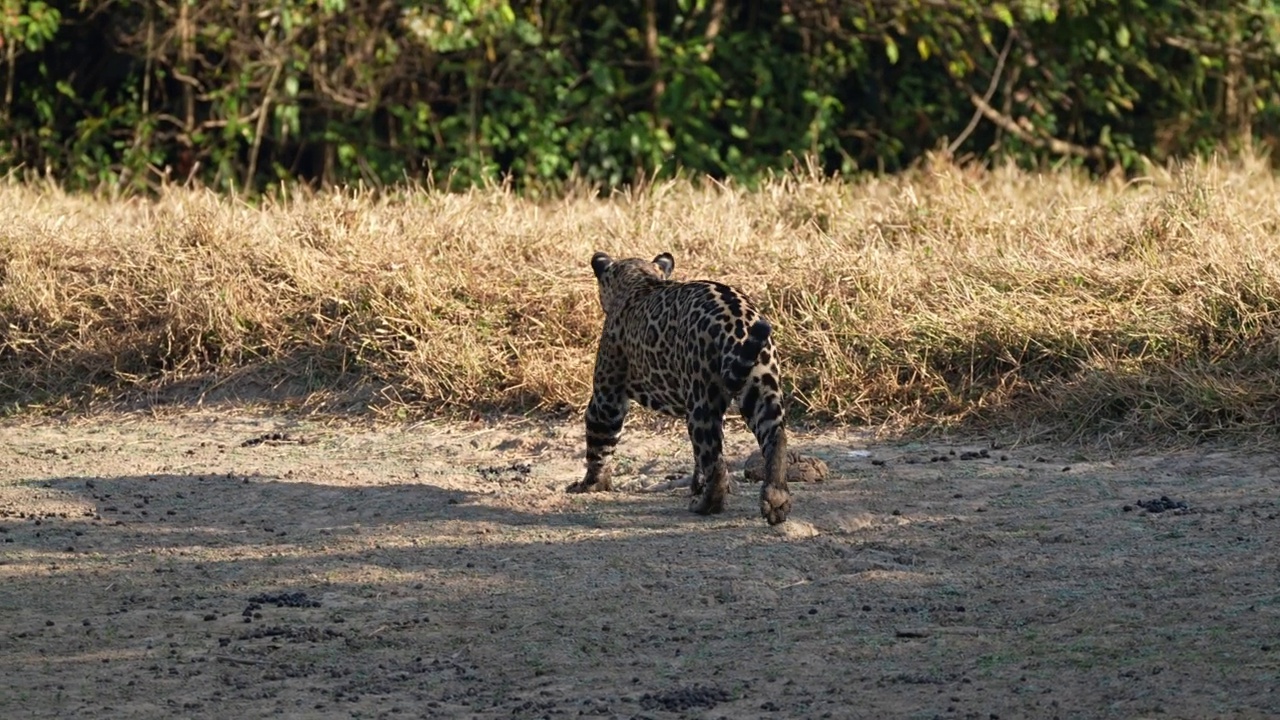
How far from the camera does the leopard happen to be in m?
5.99

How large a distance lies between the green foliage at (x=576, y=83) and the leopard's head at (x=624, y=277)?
5378mm

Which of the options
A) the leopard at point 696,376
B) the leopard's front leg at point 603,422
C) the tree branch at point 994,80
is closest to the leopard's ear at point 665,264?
the leopard at point 696,376

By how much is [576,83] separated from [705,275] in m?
4.82

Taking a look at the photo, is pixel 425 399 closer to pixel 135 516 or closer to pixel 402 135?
pixel 135 516

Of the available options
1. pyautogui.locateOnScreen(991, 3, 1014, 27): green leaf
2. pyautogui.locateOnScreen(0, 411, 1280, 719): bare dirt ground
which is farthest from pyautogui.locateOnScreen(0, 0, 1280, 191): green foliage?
pyautogui.locateOnScreen(0, 411, 1280, 719): bare dirt ground

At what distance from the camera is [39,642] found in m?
5.10

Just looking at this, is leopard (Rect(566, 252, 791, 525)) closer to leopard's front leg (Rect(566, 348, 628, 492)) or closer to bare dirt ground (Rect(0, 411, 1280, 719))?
leopard's front leg (Rect(566, 348, 628, 492))

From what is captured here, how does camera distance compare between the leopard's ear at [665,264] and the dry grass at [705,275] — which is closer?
the leopard's ear at [665,264]

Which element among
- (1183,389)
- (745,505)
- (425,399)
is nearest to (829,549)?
(745,505)

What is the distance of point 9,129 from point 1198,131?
952 centimetres

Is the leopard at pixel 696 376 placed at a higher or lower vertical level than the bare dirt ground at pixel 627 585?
higher

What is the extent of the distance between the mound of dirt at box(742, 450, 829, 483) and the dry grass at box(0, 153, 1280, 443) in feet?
2.86

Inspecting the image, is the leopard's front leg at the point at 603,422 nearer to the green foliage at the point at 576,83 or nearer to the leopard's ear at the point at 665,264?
the leopard's ear at the point at 665,264

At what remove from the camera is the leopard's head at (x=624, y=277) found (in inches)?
276
